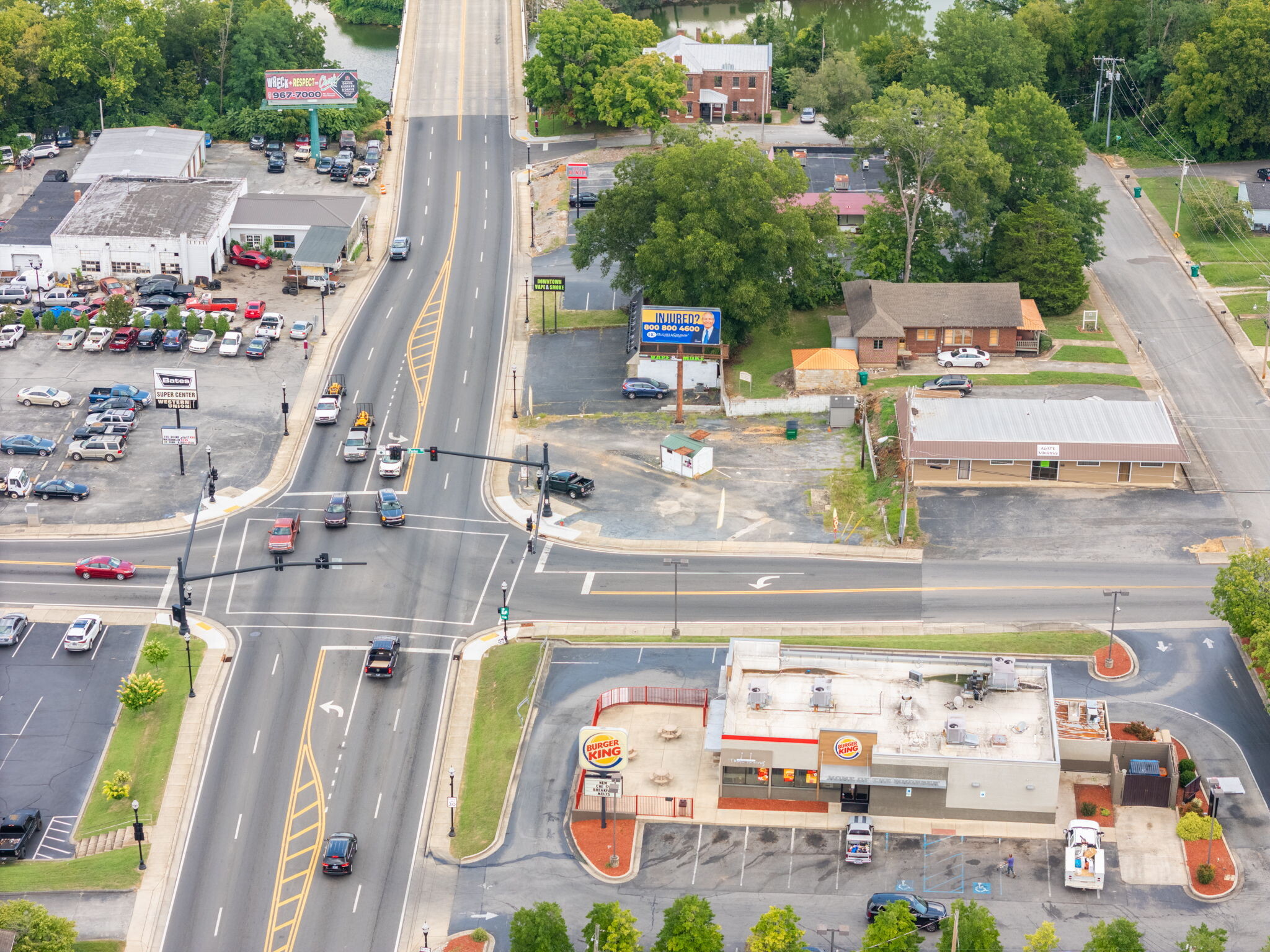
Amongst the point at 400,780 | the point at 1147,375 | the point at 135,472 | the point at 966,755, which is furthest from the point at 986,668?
the point at 135,472

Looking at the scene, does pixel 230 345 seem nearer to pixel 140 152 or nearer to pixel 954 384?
pixel 140 152

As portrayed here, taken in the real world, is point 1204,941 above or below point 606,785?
above

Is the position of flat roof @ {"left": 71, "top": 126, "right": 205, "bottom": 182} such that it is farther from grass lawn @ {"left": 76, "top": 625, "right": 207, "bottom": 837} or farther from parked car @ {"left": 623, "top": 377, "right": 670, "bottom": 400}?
grass lawn @ {"left": 76, "top": 625, "right": 207, "bottom": 837}

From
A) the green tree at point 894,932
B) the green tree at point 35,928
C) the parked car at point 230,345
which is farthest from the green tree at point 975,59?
the green tree at point 35,928

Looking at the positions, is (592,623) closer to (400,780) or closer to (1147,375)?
(400,780)

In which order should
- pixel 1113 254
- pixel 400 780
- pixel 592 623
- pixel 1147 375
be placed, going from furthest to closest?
1. pixel 1113 254
2. pixel 1147 375
3. pixel 592 623
4. pixel 400 780

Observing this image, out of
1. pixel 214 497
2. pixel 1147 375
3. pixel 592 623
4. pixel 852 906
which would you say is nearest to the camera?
pixel 852 906

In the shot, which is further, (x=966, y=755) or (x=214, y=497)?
(x=214, y=497)

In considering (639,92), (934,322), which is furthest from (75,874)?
(639,92)
